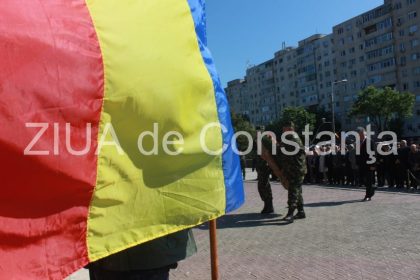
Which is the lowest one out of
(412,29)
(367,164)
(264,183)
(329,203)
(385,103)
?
(329,203)

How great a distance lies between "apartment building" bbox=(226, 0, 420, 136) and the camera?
90000 mm

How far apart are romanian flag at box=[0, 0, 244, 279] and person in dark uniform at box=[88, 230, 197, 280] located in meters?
0.11

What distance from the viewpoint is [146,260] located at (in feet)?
8.75

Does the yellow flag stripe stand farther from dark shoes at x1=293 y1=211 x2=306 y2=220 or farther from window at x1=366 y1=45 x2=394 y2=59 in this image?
window at x1=366 y1=45 x2=394 y2=59

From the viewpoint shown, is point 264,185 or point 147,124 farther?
point 264,185

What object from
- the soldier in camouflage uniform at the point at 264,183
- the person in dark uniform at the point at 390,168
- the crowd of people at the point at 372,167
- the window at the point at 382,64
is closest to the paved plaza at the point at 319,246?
the soldier in camouflage uniform at the point at 264,183

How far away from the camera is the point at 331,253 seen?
23.1 ft

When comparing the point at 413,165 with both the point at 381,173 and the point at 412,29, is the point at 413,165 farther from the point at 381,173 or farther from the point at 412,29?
the point at 412,29

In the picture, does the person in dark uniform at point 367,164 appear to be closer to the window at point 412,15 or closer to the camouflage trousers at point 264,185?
the camouflage trousers at point 264,185

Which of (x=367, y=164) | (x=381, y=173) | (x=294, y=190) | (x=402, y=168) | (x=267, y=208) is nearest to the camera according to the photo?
(x=294, y=190)

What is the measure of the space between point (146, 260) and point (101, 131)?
2.28ft

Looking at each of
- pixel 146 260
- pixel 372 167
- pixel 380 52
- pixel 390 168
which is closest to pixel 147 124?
pixel 146 260

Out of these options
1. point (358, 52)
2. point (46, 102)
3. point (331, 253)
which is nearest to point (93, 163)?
point (46, 102)

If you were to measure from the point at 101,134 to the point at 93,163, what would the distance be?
0.14m
